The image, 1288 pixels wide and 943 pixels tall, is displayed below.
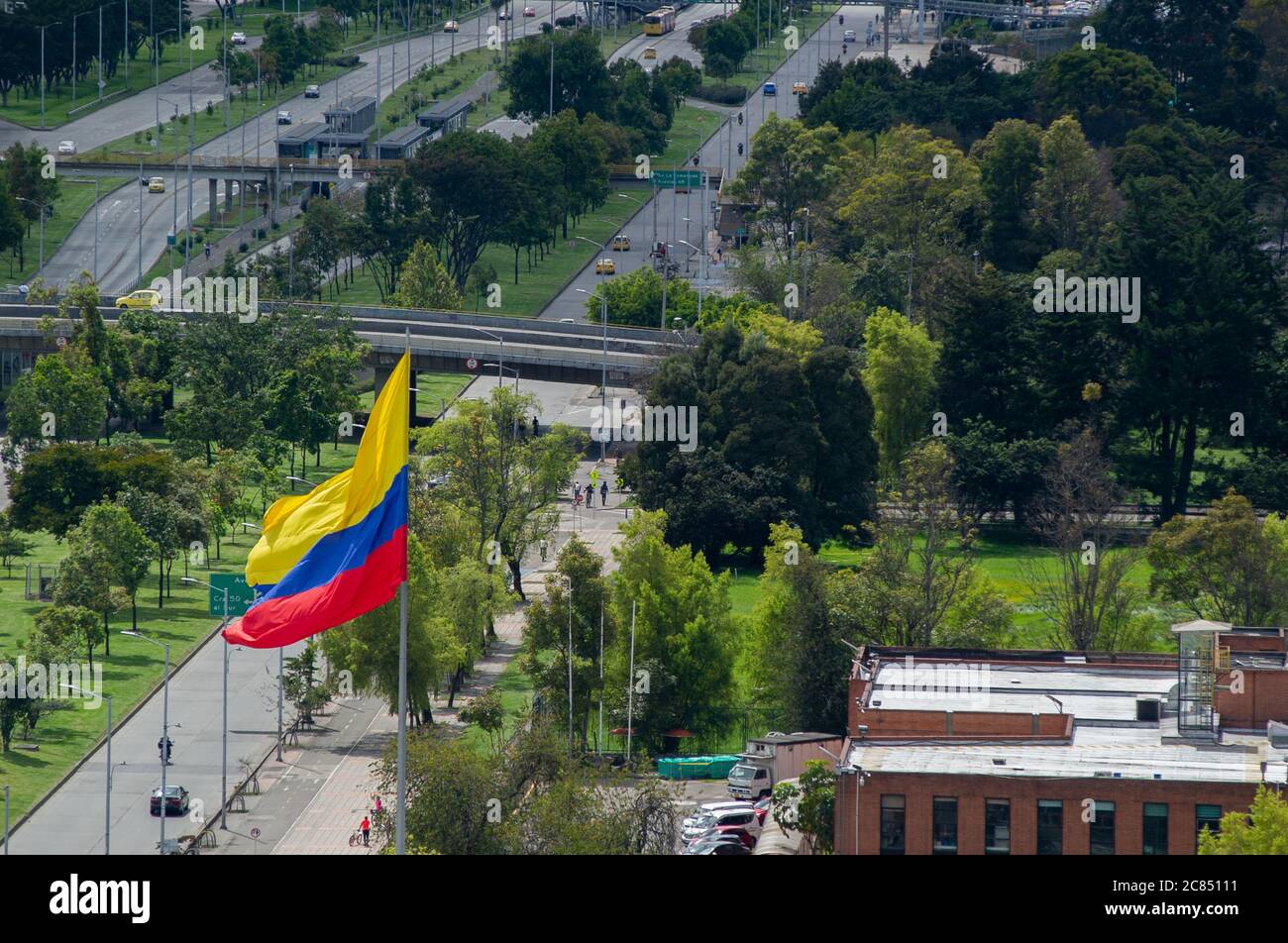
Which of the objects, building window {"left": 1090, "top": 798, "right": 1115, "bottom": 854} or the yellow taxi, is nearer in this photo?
building window {"left": 1090, "top": 798, "right": 1115, "bottom": 854}

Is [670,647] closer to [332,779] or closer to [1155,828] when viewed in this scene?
[332,779]

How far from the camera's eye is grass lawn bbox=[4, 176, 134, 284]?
7018 inches

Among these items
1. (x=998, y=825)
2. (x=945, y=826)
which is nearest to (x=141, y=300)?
(x=945, y=826)

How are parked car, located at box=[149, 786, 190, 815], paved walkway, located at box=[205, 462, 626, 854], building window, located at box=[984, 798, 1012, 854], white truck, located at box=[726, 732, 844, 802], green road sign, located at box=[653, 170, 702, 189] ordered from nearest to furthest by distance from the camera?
building window, located at box=[984, 798, 1012, 854] → paved walkway, located at box=[205, 462, 626, 854] → parked car, located at box=[149, 786, 190, 815] → white truck, located at box=[726, 732, 844, 802] → green road sign, located at box=[653, 170, 702, 189]

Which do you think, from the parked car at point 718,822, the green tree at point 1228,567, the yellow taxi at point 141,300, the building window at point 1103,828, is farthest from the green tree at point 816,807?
the yellow taxi at point 141,300

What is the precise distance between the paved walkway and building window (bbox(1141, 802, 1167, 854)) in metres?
24.0

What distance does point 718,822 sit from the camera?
77938mm

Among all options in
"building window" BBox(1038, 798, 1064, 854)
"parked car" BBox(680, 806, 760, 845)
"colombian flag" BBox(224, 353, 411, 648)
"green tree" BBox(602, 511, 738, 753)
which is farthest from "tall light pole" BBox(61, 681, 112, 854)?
"colombian flag" BBox(224, 353, 411, 648)

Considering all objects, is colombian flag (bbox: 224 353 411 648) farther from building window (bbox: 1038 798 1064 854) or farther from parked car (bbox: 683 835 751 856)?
parked car (bbox: 683 835 751 856)

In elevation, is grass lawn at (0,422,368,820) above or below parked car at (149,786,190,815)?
below

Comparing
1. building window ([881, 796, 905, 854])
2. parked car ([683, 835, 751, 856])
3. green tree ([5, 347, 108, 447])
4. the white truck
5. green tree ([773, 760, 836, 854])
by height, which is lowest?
green tree ([5, 347, 108, 447])

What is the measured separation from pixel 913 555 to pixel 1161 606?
14.3 m
